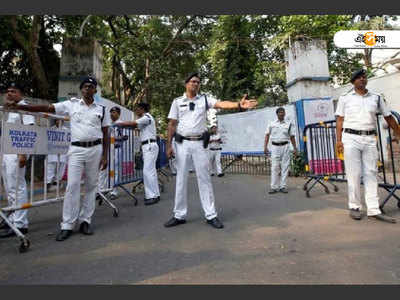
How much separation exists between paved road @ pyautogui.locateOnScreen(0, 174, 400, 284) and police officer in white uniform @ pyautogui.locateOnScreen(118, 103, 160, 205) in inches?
43.1

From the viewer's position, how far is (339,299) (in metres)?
1.83

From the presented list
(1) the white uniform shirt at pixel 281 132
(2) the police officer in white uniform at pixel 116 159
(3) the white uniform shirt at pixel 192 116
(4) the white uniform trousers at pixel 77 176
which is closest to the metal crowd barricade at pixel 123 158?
(2) the police officer in white uniform at pixel 116 159

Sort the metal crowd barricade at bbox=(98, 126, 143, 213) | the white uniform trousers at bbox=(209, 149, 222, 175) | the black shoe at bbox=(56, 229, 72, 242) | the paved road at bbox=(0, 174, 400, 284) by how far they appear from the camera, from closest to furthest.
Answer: the paved road at bbox=(0, 174, 400, 284) → the black shoe at bbox=(56, 229, 72, 242) → the metal crowd barricade at bbox=(98, 126, 143, 213) → the white uniform trousers at bbox=(209, 149, 222, 175)

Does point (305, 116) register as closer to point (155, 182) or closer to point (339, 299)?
point (155, 182)

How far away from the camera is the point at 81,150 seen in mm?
3391

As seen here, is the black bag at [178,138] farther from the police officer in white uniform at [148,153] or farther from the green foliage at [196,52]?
the green foliage at [196,52]

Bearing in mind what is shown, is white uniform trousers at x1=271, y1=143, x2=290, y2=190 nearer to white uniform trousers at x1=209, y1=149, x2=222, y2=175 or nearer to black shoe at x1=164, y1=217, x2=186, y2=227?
black shoe at x1=164, y1=217, x2=186, y2=227

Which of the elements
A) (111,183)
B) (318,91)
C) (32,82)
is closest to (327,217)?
(111,183)

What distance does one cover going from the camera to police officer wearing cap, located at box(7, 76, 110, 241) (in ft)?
11.1

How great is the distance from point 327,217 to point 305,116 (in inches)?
220

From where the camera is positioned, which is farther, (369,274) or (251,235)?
(251,235)

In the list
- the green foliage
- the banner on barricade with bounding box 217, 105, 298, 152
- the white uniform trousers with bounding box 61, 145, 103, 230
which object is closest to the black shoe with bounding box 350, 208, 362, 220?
the white uniform trousers with bounding box 61, 145, 103, 230

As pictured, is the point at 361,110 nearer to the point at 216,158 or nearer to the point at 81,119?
the point at 81,119

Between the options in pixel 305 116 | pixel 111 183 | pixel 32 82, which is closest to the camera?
pixel 111 183
